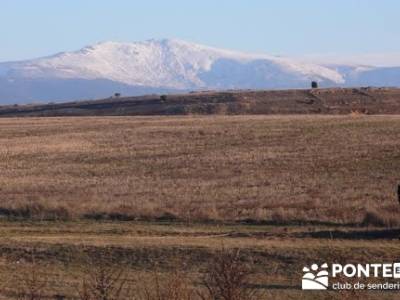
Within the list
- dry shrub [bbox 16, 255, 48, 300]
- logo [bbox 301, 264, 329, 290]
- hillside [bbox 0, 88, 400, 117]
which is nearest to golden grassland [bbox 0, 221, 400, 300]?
dry shrub [bbox 16, 255, 48, 300]

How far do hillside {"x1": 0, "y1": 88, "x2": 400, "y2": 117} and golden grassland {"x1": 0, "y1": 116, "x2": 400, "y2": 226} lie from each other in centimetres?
1989

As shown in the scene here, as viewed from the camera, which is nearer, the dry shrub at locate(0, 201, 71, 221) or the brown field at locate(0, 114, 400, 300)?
the brown field at locate(0, 114, 400, 300)

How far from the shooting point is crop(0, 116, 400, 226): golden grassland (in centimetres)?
2789

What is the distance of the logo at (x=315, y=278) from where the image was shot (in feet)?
52.5

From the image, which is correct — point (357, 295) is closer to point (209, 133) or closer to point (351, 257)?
point (351, 257)

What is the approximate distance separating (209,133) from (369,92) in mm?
40467

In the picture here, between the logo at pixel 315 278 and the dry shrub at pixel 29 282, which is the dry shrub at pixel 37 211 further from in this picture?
the logo at pixel 315 278

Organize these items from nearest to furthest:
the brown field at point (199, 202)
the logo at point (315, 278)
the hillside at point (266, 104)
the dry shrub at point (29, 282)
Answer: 1. the dry shrub at point (29, 282)
2. the logo at point (315, 278)
3. the brown field at point (199, 202)
4. the hillside at point (266, 104)

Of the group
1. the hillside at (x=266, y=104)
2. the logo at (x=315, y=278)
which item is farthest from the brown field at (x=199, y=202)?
the hillside at (x=266, y=104)

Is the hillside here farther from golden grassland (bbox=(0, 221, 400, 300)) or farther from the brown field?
golden grassland (bbox=(0, 221, 400, 300))

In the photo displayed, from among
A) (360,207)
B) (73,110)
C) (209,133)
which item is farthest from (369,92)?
(360,207)

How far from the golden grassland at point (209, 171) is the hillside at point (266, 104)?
1989cm

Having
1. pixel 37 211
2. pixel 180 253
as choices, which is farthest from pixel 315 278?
pixel 37 211

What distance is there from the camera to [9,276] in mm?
18109
